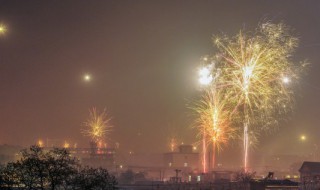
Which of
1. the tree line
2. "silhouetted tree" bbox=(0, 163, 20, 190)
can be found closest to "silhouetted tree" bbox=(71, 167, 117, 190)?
the tree line

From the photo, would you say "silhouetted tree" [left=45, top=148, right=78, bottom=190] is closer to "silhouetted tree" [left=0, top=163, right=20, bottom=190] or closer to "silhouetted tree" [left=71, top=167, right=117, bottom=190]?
"silhouetted tree" [left=71, top=167, right=117, bottom=190]

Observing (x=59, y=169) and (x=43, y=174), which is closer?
(x=43, y=174)

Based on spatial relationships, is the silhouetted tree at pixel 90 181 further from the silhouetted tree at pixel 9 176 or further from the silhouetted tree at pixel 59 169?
the silhouetted tree at pixel 9 176

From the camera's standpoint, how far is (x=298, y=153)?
199 metres

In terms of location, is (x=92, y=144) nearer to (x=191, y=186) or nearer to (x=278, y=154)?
(x=191, y=186)

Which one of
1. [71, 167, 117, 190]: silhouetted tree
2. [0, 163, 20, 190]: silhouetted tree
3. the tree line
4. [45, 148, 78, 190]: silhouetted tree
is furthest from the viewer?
[71, 167, 117, 190]: silhouetted tree

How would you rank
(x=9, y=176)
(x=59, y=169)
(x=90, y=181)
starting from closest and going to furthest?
(x=9, y=176) < (x=59, y=169) < (x=90, y=181)

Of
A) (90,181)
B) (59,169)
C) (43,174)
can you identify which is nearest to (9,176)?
(43,174)

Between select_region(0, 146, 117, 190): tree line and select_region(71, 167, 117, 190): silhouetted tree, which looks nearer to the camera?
select_region(0, 146, 117, 190): tree line

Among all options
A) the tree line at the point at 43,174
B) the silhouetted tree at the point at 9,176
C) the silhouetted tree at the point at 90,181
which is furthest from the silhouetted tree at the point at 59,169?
the silhouetted tree at the point at 9,176

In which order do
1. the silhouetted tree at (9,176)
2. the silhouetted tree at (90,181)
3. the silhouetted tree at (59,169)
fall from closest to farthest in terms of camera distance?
the silhouetted tree at (9,176)
the silhouetted tree at (59,169)
the silhouetted tree at (90,181)

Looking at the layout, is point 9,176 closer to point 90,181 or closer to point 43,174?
point 43,174

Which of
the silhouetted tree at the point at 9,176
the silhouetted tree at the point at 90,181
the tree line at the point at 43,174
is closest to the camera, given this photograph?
the silhouetted tree at the point at 9,176

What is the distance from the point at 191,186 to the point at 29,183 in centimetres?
4582
